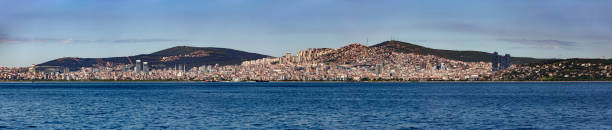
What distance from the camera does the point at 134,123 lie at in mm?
51812

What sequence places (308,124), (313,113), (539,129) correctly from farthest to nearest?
(313,113)
(308,124)
(539,129)

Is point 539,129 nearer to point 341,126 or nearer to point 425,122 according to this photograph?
point 425,122

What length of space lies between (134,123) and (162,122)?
2.29 metres

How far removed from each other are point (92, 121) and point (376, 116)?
25283 mm

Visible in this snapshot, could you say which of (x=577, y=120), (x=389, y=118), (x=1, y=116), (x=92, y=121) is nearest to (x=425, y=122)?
(x=389, y=118)

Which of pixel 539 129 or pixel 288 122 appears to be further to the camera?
pixel 288 122

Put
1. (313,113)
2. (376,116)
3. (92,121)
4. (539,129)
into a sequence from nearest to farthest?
(539,129)
(92,121)
(376,116)
(313,113)

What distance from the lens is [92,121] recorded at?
5422cm

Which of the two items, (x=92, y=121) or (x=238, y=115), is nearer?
(x=92, y=121)

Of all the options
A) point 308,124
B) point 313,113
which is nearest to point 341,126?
point 308,124

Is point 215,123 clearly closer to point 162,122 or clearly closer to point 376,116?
point 162,122

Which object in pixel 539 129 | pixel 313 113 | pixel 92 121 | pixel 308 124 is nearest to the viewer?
pixel 539 129

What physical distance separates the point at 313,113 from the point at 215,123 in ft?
45.1

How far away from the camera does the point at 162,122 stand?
52.8 meters
